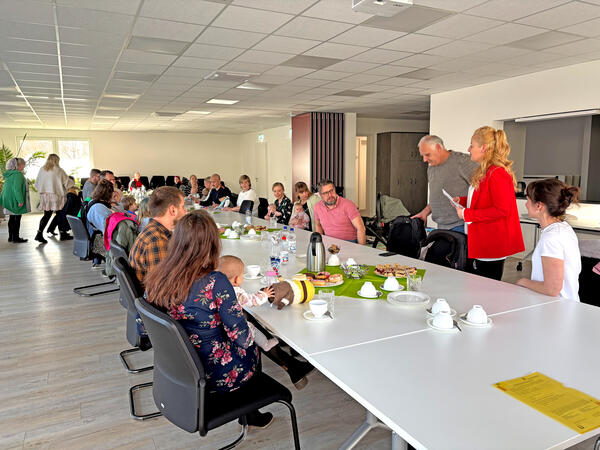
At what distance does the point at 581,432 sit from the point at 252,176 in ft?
51.4

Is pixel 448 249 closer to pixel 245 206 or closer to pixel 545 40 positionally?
pixel 545 40

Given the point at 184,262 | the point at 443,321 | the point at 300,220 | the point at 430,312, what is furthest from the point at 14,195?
the point at 443,321

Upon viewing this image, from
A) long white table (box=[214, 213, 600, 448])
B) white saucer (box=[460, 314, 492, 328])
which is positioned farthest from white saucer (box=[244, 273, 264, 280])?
white saucer (box=[460, 314, 492, 328])

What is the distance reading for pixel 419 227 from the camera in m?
3.69

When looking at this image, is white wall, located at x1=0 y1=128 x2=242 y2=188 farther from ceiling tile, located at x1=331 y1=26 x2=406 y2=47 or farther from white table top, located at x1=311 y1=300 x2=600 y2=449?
white table top, located at x1=311 y1=300 x2=600 y2=449

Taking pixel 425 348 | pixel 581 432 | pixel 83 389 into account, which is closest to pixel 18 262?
pixel 83 389

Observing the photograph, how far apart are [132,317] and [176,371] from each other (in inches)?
42.5

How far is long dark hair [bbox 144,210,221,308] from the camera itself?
161 centimetres

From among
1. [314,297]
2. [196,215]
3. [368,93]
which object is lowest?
[314,297]

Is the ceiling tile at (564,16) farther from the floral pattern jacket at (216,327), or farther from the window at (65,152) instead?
the window at (65,152)

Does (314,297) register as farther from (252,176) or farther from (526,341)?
(252,176)

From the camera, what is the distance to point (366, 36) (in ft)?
14.6

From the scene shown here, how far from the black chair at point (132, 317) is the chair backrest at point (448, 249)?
2011mm

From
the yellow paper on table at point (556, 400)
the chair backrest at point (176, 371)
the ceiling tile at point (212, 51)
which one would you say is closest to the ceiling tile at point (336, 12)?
the ceiling tile at point (212, 51)
